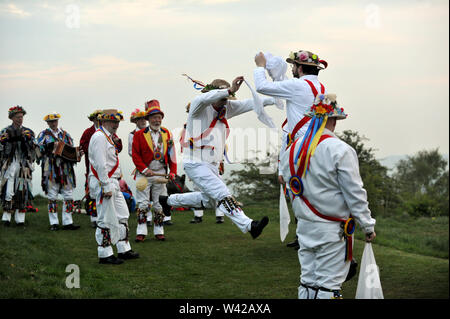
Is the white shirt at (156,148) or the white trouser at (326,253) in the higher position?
the white shirt at (156,148)

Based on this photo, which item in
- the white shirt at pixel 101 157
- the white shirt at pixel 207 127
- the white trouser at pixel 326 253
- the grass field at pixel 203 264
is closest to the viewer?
the white trouser at pixel 326 253

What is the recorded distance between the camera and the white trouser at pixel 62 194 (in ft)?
38.8

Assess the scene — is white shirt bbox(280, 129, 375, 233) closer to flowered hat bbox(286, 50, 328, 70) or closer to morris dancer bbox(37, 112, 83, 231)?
flowered hat bbox(286, 50, 328, 70)

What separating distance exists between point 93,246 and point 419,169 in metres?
33.5

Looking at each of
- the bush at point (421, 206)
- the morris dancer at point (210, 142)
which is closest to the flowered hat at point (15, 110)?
the morris dancer at point (210, 142)

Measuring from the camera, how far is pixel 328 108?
496 cm

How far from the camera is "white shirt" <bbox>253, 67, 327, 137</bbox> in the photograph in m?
6.68

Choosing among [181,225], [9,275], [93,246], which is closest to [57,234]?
[93,246]

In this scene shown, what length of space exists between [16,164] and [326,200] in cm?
916

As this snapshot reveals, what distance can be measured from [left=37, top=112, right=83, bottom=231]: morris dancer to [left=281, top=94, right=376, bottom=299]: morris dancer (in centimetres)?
790

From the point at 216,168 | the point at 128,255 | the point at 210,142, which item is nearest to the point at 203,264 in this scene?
the point at 128,255

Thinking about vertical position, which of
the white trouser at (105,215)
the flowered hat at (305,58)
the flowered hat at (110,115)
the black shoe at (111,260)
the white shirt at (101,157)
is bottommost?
the black shoe at (111,260)

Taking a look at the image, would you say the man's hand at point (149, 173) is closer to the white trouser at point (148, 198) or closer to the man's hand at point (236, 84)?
the white trouser at point (148, 198)

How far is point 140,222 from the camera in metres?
10.2
